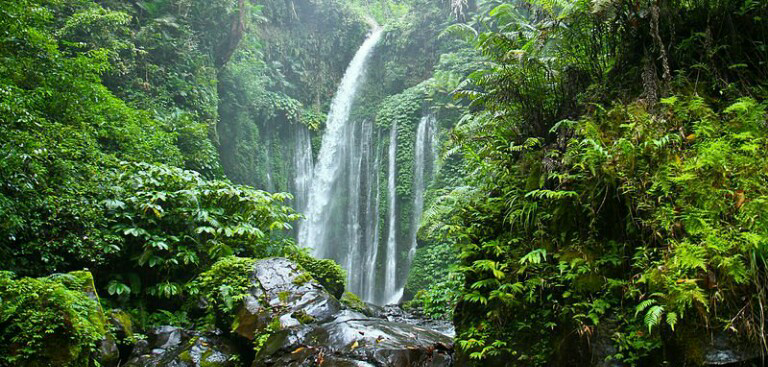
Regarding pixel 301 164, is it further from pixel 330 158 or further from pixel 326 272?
pixel 326 272

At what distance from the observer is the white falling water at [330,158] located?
1888 centimetres

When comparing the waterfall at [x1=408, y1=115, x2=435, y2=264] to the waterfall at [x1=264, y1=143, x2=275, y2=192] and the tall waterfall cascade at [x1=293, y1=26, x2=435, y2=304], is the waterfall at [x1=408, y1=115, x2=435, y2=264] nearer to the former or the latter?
the tall waterfall cascade at [x1=293, y1=26, x2=435, y2=304]

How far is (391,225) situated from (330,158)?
5.18 m

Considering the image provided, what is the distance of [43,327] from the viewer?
441 cm

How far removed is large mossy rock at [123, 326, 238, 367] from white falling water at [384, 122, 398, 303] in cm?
999

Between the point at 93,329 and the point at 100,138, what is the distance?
5.84 metres

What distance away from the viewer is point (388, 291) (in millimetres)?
15938

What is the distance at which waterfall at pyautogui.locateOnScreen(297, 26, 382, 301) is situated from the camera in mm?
17688

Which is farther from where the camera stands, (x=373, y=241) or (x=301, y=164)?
(x=301, y=164)

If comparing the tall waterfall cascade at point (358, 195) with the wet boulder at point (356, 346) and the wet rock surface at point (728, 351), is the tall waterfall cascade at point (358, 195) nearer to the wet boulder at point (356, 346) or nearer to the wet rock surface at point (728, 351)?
the wet boulder at point (356, 346)

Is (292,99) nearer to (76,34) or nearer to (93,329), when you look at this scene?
(76,34)

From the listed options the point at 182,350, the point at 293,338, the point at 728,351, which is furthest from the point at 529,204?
the point at 182,350

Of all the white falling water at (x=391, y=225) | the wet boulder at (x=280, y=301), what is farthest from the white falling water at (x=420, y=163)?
the wet boulder at (x=280, y=301)

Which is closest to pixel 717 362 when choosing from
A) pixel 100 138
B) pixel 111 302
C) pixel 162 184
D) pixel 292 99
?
pixel 111 302
